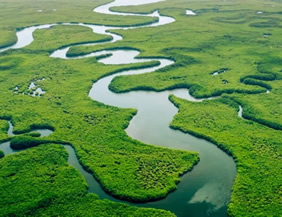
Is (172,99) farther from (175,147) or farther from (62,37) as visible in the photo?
(62,37)

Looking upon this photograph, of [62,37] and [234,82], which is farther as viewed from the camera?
[62,37]

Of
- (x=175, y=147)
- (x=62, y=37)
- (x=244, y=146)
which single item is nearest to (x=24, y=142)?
(x=175, y=147)

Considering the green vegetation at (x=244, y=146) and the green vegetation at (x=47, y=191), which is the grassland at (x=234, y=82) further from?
the green vegetation at (x=47, y=191)

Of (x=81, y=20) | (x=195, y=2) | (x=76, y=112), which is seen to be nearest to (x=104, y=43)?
(x=81, y=20)

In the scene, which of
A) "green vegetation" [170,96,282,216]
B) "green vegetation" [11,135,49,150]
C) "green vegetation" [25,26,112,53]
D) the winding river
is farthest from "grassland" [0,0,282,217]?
"green vegetation" [11,135,49,150]

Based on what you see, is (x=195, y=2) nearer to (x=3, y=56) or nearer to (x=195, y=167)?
(x=3, y=56)

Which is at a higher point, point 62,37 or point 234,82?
point 62,37

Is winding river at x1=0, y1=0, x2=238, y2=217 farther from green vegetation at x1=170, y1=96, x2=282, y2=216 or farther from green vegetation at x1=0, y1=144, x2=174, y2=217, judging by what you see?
green vegetation at x1=0, y1=144, x2=174, y2=217
